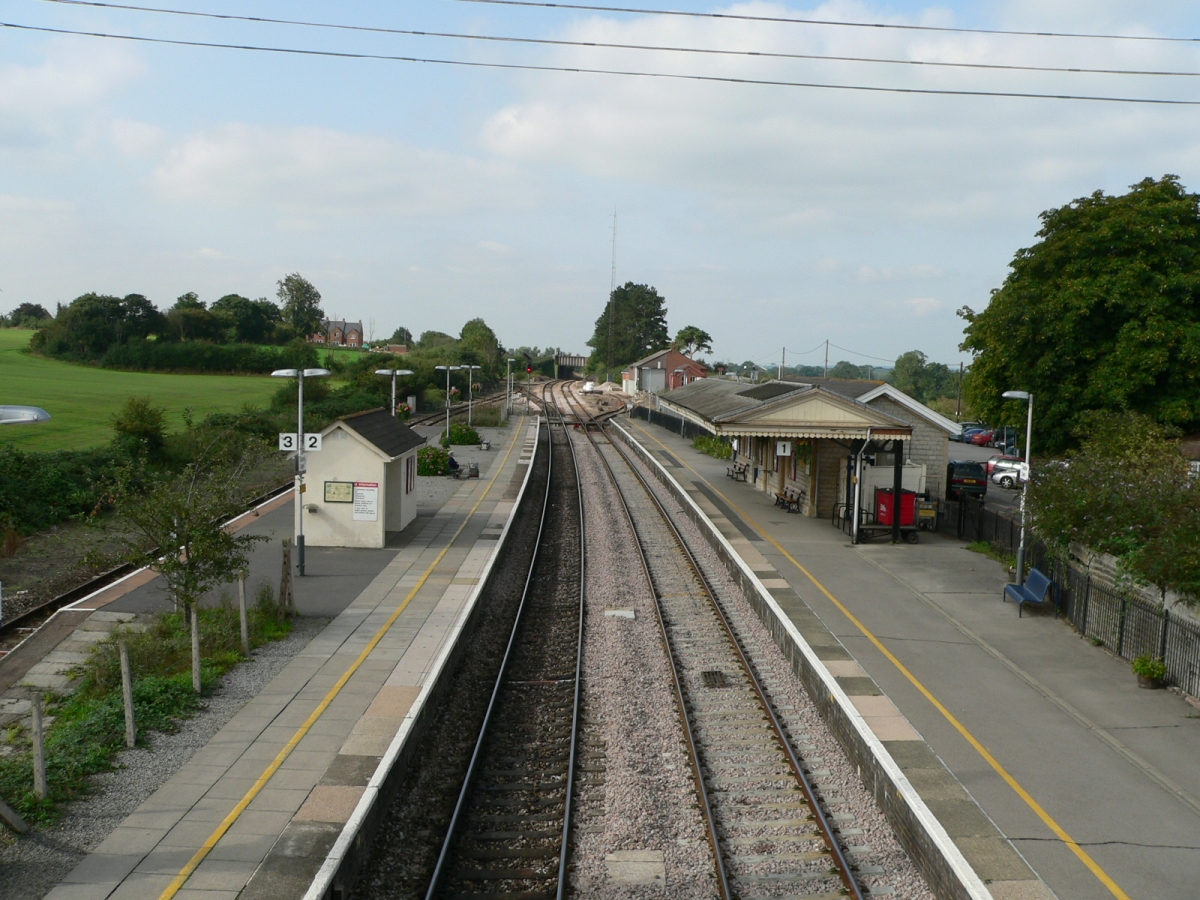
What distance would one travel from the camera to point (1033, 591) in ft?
55.2

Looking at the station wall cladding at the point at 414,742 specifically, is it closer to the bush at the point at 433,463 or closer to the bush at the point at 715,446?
the bush at the point at 433,463

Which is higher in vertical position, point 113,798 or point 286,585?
point 286,585

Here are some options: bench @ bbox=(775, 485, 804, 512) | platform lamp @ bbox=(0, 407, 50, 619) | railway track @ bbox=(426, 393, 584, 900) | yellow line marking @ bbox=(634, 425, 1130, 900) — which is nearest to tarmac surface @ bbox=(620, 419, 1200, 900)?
yellow line marking @ bbox=(634, 425, 1130, 900)

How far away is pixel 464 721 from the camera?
39.8ft

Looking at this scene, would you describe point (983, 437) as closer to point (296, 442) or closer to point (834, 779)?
point (296, 442)

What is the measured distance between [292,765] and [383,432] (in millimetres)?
14926

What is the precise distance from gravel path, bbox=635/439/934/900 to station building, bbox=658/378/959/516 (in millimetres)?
7530

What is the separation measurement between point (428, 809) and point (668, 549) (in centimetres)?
1476

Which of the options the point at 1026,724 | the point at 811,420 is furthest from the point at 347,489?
the point at 1026,724

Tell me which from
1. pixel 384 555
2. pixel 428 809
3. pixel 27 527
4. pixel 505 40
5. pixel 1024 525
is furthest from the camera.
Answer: pixel 27 527

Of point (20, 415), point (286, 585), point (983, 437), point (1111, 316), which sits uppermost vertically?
point (1111, 316)

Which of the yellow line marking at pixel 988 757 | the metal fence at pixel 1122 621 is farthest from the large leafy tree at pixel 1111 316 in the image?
the yellow line marking at pixel 988 757

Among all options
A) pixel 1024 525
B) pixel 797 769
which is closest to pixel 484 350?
pixel 1024 525

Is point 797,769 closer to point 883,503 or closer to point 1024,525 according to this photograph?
point 1024,525
